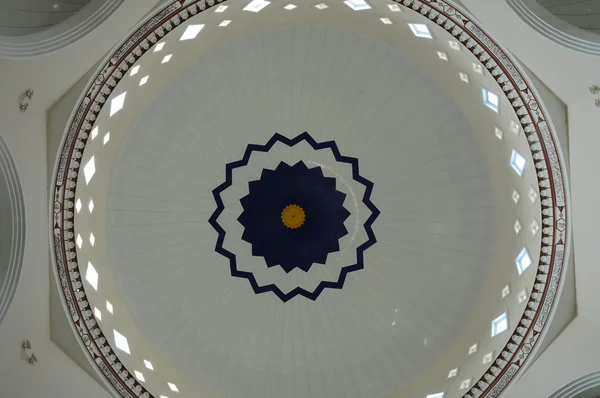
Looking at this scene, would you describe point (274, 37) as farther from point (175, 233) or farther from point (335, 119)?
point (175, 233)

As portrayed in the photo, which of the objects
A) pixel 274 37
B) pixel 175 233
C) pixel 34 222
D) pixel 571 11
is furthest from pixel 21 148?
pixel 571 11

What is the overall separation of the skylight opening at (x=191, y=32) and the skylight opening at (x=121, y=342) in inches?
249

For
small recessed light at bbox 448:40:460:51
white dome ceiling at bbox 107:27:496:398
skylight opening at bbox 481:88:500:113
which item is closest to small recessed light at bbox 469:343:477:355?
white dome ceiling at bbox 107:27:496:398

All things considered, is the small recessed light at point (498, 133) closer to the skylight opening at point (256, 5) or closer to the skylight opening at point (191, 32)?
the skylight opening at point (256, 5)

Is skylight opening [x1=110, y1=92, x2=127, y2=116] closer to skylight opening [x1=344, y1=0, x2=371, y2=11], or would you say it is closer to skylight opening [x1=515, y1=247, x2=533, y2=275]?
skylight opening [x1=344, y1=0, x2=371, y2=11]

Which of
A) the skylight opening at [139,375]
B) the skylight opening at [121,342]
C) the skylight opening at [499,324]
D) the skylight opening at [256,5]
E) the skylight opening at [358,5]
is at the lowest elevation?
the skylight opening at [139,375]

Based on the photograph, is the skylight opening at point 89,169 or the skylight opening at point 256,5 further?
the skylight opening at point 256,5

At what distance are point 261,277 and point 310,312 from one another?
1506 mm

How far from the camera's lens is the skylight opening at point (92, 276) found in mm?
12652

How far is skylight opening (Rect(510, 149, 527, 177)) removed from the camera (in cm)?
1221

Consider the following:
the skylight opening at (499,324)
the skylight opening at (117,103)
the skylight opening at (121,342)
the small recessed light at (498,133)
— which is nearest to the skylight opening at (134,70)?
the skylight opening at (117,103)

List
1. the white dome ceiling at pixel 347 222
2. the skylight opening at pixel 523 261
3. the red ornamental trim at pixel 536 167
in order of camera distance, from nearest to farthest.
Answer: the red ornamental trim at pixel 536 167 < the skylight opening at pixel 523 261 < the white dome ceiling at pixel 347 222

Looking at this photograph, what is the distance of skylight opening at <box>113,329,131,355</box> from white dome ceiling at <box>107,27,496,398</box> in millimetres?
780

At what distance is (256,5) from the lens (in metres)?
12.7
